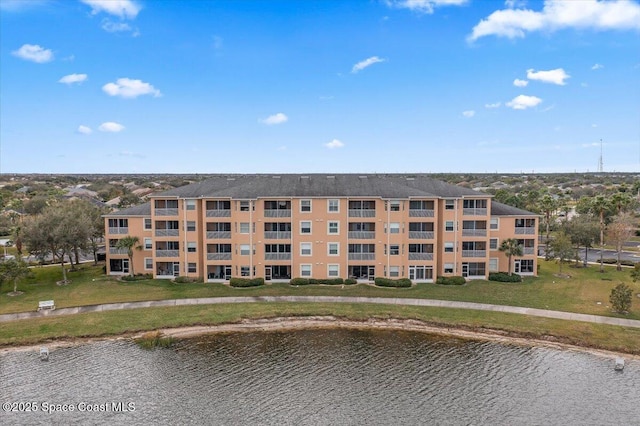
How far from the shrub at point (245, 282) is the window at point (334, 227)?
35.0 feet

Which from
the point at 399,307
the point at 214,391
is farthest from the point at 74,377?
the point at 399,307

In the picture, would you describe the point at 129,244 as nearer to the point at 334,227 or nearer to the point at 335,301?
the point at 334,227

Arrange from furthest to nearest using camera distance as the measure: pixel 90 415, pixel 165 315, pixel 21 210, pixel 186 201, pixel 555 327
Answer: pixel 21 210 < pixel 186 201 < pixel 165 315 < pixel 555 327 < pixel 90 415

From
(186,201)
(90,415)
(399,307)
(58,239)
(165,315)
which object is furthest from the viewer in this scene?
(186,201)

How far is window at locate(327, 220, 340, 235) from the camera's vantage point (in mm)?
56812

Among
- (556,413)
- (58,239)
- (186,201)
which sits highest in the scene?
(186,201)

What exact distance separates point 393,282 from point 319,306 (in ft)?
37.6

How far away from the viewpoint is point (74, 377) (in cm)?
3256

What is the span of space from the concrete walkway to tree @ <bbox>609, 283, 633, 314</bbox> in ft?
5.94

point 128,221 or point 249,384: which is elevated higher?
point 128,221

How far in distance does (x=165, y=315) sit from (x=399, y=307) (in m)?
23.4

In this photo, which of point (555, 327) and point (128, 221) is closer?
point (555, 327)

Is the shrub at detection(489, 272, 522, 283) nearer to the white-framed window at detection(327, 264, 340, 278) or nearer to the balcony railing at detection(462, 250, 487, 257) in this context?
the balcony railing at detection(462, 250, 487, 257)

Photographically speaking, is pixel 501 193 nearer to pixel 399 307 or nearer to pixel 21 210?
pixel 399 307
